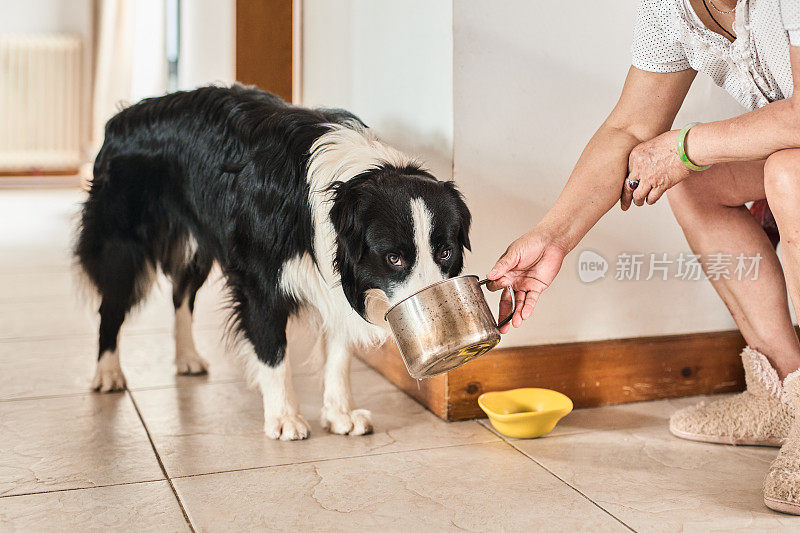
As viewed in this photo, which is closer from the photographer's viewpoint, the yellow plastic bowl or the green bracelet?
the green bracelet

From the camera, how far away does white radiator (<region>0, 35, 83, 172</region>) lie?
7.33 metres

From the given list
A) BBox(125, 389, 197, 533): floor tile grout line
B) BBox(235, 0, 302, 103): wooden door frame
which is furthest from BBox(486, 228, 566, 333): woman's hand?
BBox(235, 0, 302, 103): wooden door frame

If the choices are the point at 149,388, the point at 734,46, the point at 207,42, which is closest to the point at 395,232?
the point at 734,46

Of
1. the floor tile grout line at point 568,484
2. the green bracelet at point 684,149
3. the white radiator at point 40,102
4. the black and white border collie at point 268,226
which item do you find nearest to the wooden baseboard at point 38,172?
the white radiator at point 40,102

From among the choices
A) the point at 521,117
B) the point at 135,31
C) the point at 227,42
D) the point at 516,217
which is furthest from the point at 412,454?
the point at 135,31

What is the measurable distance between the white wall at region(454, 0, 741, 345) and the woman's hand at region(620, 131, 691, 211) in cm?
36

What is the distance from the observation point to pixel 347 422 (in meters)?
1.87

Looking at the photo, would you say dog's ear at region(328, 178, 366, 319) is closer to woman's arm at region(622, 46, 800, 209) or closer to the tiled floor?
the tiled floor

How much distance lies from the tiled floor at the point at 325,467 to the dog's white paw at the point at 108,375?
37 mm

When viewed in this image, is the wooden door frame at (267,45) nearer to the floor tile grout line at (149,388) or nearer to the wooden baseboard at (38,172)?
the floor tile grout line at (149,388)

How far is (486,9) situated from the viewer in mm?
1874

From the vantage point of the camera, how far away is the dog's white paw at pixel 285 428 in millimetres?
1835

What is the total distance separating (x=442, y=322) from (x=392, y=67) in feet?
3.09

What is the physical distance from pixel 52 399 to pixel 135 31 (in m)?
5.45
